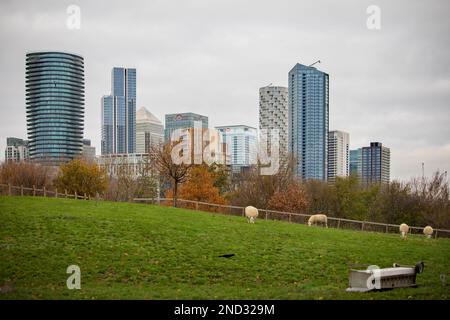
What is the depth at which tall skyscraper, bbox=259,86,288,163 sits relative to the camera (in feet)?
592

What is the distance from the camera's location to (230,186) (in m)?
97.5

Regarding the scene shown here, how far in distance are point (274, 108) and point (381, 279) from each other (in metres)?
170

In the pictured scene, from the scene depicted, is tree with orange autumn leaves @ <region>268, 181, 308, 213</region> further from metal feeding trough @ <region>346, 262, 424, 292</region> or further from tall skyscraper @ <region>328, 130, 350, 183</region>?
tall skyscraper @ <region>328, 130, 350, 183</region>

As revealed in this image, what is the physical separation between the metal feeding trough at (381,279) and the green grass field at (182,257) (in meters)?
0.52

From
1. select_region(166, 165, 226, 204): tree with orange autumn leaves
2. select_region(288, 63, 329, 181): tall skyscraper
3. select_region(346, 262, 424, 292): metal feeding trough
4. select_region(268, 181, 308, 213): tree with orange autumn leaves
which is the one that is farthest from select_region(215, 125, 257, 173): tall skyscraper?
select_region(346, 262, 424, 292): metal feeding trough

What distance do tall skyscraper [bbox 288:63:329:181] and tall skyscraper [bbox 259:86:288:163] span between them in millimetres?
2740

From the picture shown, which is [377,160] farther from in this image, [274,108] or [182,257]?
[182,257]

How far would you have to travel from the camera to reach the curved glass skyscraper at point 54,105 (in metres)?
121

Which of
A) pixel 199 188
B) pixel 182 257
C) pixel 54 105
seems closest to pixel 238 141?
pixel 54 105

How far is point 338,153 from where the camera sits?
18188 centimetres

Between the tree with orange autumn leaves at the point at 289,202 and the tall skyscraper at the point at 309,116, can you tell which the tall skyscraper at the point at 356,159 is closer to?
the tall skyscraper at the point at 309,116
